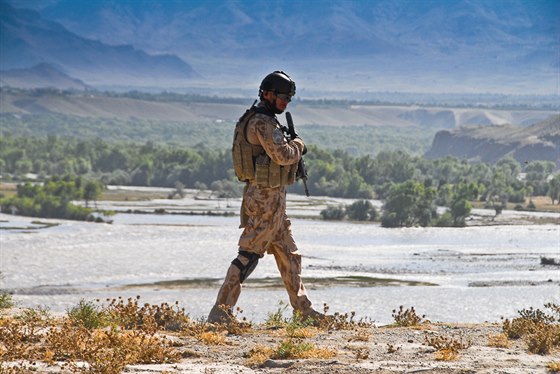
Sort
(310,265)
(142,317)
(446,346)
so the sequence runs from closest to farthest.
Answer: (446,346) → (142,317) → (310,265)

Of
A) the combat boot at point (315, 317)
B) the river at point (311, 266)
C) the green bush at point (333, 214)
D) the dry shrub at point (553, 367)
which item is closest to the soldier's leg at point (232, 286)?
the combat boot at point (315, 317)

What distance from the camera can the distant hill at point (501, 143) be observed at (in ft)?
371

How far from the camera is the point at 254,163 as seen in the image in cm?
1257

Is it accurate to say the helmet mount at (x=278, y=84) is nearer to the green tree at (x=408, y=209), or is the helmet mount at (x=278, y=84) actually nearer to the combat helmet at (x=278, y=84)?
the combat helmet at (x=278, y=84)

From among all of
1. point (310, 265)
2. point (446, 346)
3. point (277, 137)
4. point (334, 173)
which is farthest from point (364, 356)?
point (334, 173)

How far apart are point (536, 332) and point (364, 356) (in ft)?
5.51

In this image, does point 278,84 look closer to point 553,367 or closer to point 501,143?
point 553,367

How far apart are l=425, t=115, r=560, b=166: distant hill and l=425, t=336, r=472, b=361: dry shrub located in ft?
318

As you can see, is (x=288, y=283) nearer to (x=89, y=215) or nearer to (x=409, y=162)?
(x=89, y=215)

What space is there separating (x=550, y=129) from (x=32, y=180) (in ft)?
172

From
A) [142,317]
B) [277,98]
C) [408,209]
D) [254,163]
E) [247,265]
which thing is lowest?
[142,317]

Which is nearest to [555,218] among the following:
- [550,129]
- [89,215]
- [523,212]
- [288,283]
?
[523,212]

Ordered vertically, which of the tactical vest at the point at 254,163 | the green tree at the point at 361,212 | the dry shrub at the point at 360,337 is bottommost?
the dry shrub at the point at 360,337

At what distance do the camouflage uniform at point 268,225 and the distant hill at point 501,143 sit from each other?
95.6m
